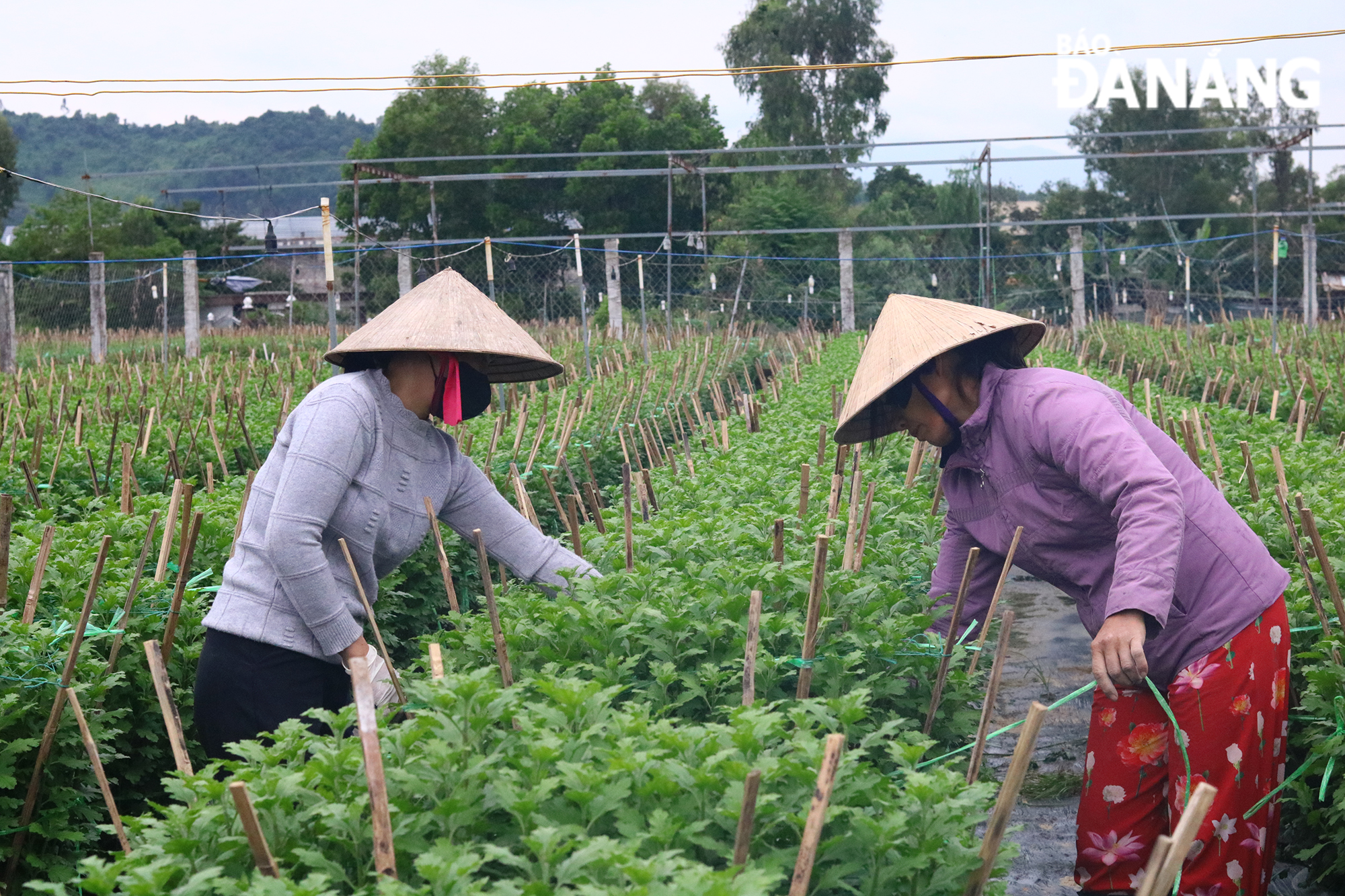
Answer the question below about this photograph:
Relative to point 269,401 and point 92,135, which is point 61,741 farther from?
point 92,135

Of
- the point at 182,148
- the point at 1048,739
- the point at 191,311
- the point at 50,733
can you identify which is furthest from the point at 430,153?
the point at 182,148

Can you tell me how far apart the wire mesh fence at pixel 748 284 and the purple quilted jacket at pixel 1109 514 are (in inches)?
917

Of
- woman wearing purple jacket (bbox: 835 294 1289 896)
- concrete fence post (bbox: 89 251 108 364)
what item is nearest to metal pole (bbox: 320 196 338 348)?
woman wearing purple jacket (bbox: 835 294 1289 896)

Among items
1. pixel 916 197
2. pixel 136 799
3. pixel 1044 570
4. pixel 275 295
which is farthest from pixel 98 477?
pixel 916 197

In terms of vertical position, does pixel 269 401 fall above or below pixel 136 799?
above

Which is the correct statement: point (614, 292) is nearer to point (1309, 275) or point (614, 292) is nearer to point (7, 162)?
point (1309, 275)

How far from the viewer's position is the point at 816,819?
1.76 m

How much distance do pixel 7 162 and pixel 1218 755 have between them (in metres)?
54.5

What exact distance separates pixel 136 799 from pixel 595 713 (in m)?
2.49

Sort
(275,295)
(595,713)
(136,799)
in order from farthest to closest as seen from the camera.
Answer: (275,295), (136,799), (595,713)

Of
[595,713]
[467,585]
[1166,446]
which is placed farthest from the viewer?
[467,585]

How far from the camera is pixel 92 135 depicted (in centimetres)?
10019

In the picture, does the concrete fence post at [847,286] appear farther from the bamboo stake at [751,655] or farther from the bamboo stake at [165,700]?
the bamboo stake at [165,700]

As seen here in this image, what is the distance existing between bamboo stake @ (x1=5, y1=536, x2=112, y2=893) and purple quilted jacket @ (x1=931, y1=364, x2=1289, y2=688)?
2.36 meters
